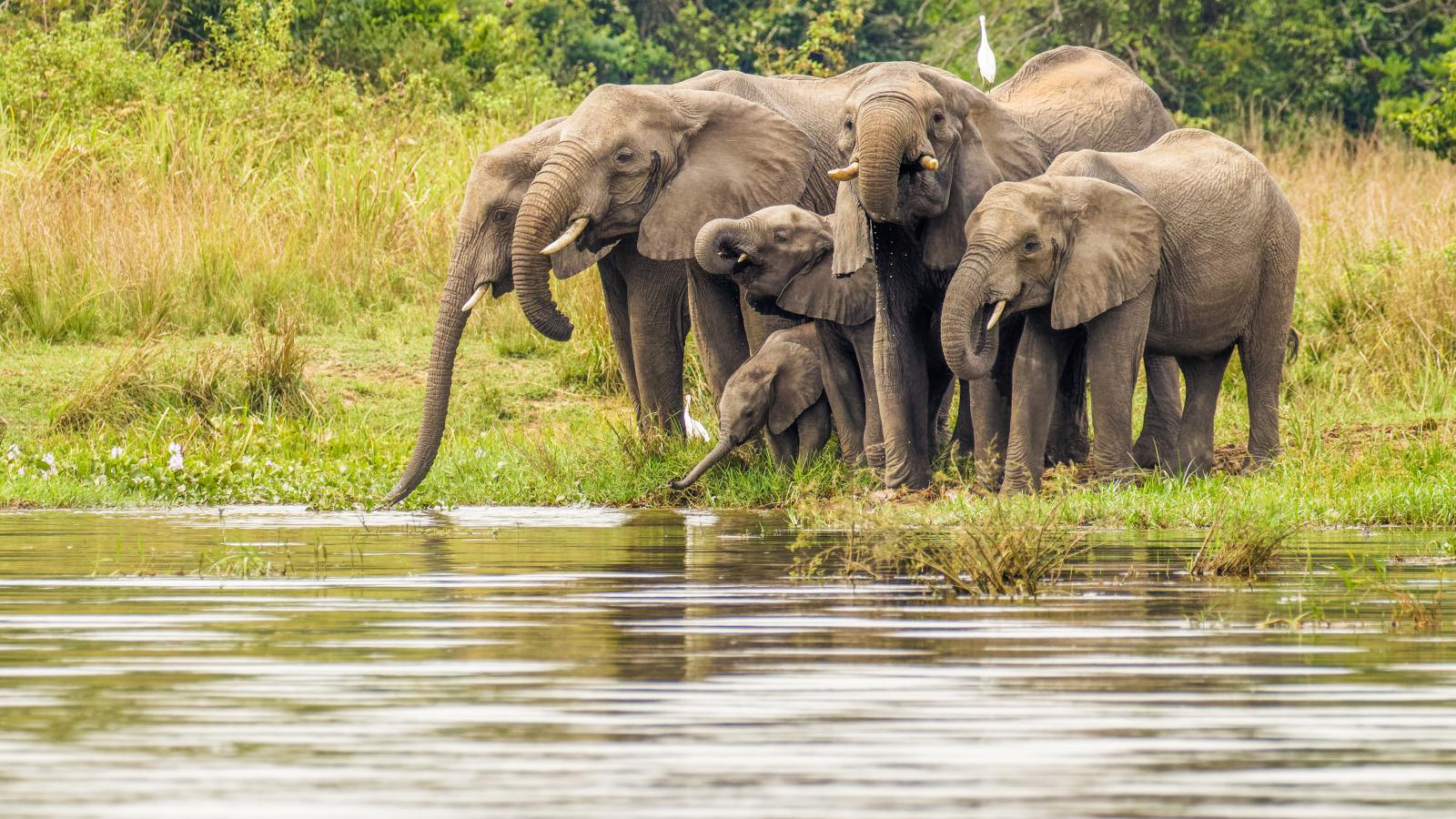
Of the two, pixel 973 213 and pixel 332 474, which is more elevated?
pixel 973 213

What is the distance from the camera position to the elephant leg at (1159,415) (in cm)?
1394

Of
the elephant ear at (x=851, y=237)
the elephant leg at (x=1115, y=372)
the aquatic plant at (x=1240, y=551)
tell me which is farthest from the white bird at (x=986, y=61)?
the aquatic plant at (x=1240, y=551)

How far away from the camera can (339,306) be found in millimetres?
19078

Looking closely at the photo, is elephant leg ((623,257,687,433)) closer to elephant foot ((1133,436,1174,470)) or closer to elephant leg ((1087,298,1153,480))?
elephant foot ((1133,436,1174,470))

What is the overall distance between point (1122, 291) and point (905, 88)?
1306 millimetres

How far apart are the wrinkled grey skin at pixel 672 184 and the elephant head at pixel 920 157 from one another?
3.67 feet

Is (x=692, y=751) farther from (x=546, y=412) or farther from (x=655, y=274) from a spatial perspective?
(x=546, y=412)

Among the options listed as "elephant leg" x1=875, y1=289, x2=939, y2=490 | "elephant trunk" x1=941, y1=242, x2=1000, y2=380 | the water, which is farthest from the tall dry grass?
the water

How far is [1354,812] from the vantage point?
4.55 metres

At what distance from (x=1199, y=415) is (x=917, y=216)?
76.0 inches

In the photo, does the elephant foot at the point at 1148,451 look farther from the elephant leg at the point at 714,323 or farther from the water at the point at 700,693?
the water at the point at 700,693

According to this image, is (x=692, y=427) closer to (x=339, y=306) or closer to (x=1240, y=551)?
(x=339, y=306)

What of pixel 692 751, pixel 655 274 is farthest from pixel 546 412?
pixel 692 751

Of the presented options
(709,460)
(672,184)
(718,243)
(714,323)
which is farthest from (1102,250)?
(672,184)
